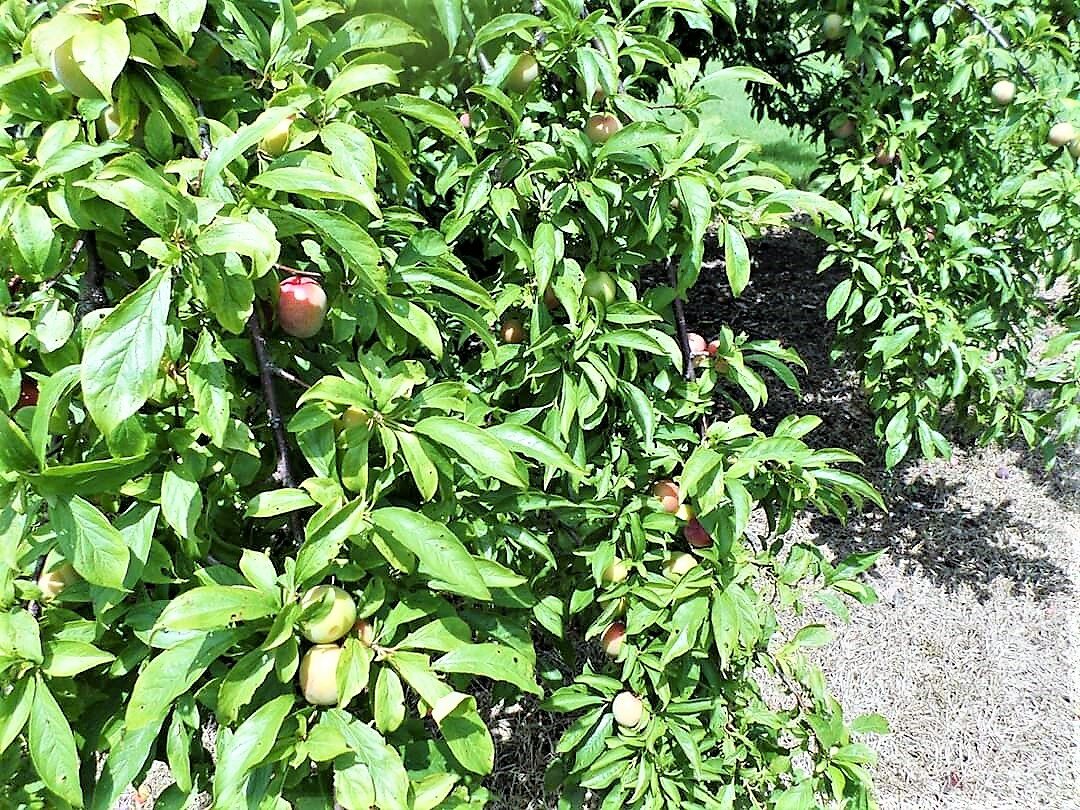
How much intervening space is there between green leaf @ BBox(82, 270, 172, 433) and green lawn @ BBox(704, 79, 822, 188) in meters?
4.61

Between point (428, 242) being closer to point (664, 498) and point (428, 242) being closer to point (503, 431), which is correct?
point (503, 431)

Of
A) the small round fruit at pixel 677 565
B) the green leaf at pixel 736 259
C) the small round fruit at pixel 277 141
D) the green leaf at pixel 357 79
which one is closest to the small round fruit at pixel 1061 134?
the green leaf at pixel 736 259

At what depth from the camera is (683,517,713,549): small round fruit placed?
5.72 feet

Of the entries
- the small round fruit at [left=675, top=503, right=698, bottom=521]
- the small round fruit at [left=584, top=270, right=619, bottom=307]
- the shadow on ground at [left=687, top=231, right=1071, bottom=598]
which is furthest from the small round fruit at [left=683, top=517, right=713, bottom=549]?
the shadow on ground at [left=687, top=231, right=1071, bottom=598]

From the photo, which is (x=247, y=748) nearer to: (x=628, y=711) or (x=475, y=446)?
(x=475, y=446)

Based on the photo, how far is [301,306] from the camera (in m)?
1.13

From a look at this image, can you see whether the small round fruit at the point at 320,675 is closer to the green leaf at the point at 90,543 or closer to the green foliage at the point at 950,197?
the green leaf at the point at 90,543

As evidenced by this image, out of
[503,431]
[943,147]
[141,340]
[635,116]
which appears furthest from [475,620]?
[943,147]

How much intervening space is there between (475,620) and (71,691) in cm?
56

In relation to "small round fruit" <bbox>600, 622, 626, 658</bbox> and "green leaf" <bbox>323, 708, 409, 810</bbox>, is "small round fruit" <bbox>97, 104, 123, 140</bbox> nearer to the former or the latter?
"green leaf" <bbox>323, 708, 409, 810</bbox>

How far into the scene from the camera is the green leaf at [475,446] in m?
1.01

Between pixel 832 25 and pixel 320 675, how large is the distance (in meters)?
2.30

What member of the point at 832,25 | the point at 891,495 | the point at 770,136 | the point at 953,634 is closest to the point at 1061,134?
the point at 832,25

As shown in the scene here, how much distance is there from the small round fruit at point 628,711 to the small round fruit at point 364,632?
2.58 ft
